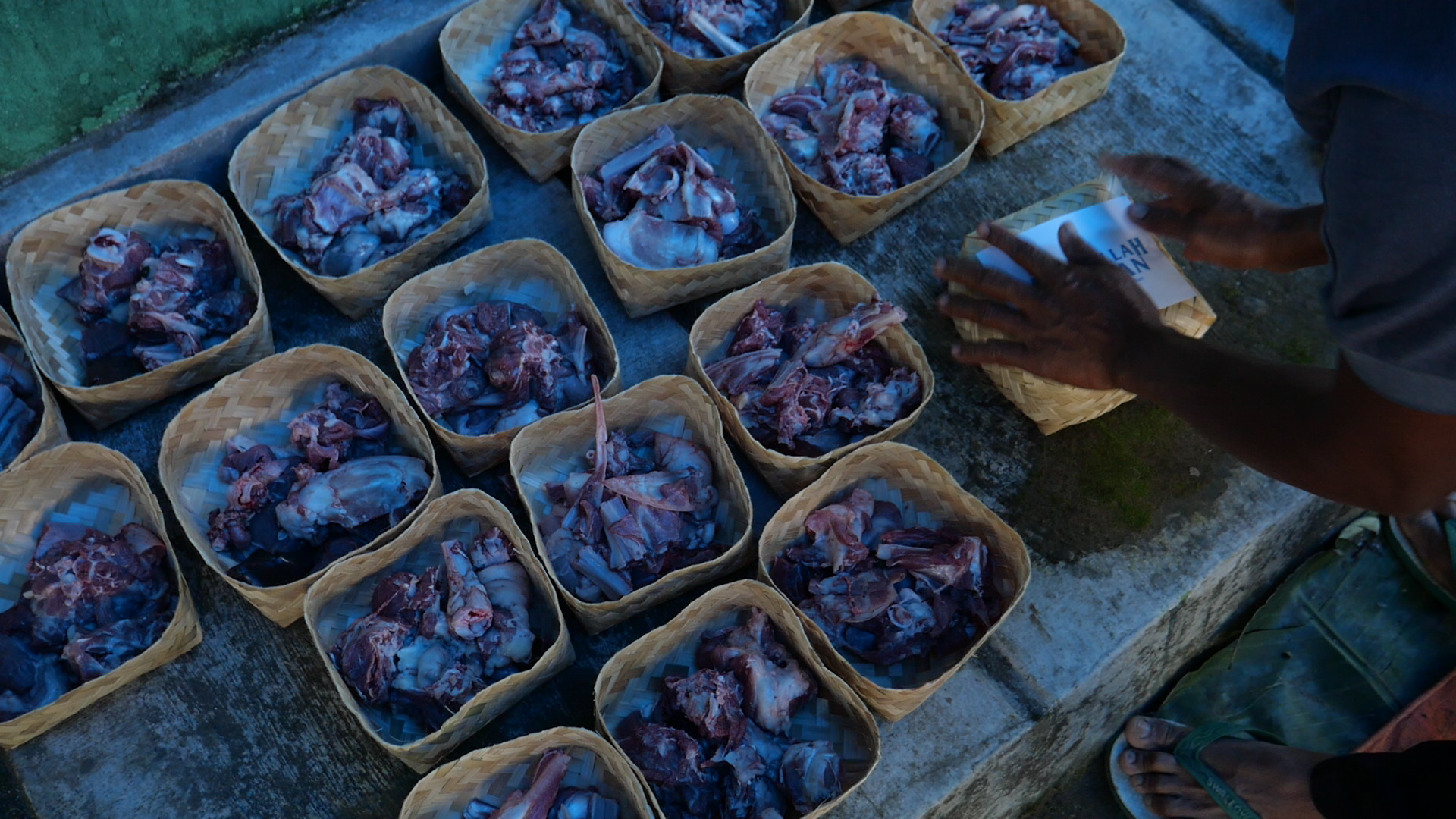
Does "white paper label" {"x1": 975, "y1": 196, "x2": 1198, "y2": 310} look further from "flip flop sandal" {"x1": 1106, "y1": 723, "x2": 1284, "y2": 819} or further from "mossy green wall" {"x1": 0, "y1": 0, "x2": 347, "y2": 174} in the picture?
"mossy green wall" {"x1": 0, "y1": 0, "x2": 347, "y2": 174}

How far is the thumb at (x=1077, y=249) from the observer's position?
93.4 inches

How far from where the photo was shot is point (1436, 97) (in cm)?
137

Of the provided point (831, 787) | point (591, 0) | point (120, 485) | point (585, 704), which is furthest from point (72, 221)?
point (831, 787)

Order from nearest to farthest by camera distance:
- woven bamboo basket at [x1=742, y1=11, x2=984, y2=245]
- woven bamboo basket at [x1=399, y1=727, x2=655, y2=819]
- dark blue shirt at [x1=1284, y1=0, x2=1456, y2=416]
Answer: dark blue shirt at [x1=1284, y1=0, x2=1456, y2=416] → woven bamboo basket at [x1=399, y1=727, x2=655, y2=819] → woven bamboo basket at [x1=742, y1=11, x2=984, y2=245]

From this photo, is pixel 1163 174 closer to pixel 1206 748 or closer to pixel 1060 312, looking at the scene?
pixel 1060 312

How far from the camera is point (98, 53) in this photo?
292 centimetres

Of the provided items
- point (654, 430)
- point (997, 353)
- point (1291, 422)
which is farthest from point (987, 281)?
point (654, 430)

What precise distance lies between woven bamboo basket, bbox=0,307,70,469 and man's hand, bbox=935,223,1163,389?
2229 mm

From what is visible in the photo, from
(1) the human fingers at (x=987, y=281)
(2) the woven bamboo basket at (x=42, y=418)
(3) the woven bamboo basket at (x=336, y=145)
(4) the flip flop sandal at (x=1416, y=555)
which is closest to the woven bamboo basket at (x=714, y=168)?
(3) the woven bamboo basket at (x=336, y=145)

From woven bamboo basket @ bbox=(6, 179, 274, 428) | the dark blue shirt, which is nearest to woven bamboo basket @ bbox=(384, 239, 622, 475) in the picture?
woven bamboo basket @ bbox=(6, 179, 274, 428)

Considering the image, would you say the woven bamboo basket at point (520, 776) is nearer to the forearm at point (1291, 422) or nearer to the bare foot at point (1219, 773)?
the forearm at point (1291, 422)

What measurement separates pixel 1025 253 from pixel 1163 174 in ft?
1.29

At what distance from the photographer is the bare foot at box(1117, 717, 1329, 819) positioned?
2656 millimetres

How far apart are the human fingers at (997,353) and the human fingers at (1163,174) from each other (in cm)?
52
